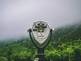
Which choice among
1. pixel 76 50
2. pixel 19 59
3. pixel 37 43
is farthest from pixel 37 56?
pixel 19 59

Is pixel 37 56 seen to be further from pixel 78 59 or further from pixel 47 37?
pixel 78 59

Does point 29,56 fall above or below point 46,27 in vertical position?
below

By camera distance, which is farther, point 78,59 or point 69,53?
point 69,53

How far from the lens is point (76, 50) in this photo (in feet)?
197

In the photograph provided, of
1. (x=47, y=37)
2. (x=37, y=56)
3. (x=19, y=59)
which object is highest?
(x=47, y=37)

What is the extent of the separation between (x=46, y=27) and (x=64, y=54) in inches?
2143

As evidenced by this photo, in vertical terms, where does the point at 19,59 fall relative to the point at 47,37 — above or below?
below

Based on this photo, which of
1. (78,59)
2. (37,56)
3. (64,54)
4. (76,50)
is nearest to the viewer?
(37,56)

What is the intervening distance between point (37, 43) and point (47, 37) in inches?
17.3

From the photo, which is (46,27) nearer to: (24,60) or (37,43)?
(37,43)

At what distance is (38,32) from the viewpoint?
1091cm

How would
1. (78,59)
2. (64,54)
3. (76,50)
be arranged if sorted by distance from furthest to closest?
(64,54)
(76,50)
(78,59)

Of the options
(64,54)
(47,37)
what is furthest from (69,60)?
(47,37)

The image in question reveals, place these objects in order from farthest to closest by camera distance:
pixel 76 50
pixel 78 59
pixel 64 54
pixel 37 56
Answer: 1. pixel 64 54
2. pixel 76 50
3. pixel 78 59
4. pixel 37 56
